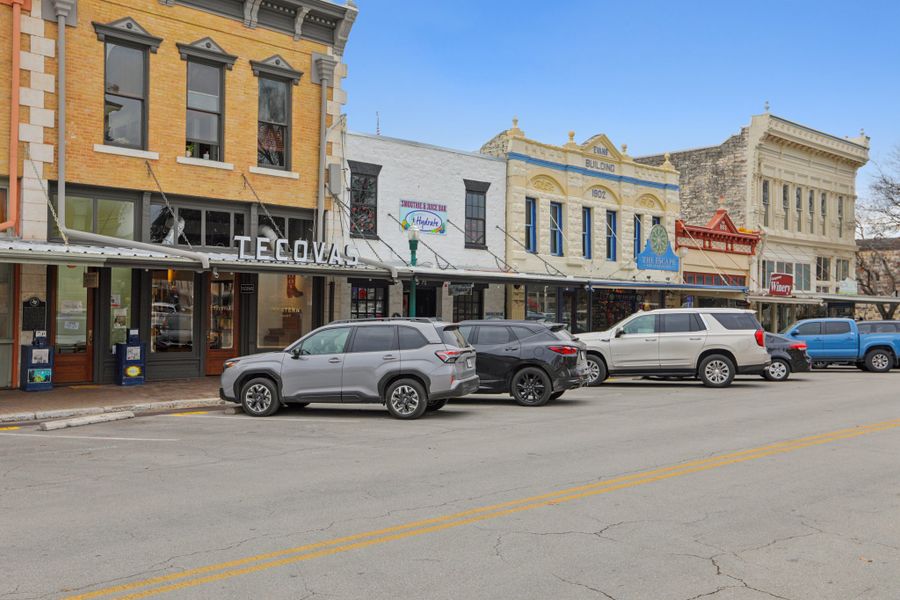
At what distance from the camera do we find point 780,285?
34.8m

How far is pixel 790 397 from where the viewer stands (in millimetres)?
16719

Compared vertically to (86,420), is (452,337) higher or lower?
higher

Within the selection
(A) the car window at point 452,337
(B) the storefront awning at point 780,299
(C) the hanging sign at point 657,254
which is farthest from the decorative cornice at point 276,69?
(B) the storefront awning at point 780,299

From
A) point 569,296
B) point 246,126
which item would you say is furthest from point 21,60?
point 569,296

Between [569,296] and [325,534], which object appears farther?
[569,296]

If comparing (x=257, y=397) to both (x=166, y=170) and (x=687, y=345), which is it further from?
(x=687, y=345)

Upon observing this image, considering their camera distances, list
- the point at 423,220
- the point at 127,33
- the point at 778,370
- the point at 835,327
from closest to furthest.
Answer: the point at 127,33
the point at 778,370
the point at 423,220
the point at 835,327

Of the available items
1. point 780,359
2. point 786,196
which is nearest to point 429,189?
point 780,359

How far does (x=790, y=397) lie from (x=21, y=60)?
17381 mm

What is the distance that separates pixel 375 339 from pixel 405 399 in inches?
44.5

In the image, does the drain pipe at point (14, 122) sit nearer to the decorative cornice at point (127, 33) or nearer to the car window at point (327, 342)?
the decorative cornice at point (127, 33)

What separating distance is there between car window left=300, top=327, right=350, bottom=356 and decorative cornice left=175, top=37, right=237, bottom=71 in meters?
9.06

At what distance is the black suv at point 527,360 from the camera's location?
15.4m

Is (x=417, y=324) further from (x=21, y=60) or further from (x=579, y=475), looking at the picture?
(x=21, y=60)
